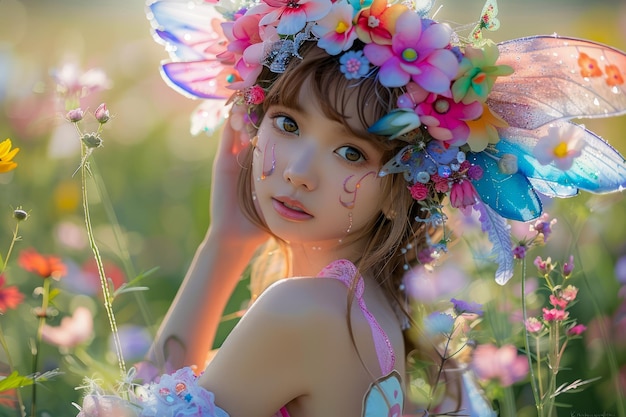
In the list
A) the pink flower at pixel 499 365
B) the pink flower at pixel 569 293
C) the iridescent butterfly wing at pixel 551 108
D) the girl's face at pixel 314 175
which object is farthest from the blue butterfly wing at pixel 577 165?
the pink flower at pixel 499 365

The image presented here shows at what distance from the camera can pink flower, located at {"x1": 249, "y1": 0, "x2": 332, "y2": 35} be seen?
1962 mm

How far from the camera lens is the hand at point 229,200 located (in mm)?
2582

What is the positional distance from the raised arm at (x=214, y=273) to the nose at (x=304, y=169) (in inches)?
17.6

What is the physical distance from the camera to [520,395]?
3.40 metres

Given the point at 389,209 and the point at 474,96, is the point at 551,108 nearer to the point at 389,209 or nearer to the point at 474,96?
the point at 474,96

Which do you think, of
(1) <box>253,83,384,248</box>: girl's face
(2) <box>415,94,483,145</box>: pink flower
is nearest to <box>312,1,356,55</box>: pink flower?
(1) <box>253,83,384,248</box>: girl's face

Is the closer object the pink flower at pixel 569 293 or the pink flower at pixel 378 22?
the pink flower at pixel 378 22

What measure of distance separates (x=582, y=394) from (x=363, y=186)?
192 cm

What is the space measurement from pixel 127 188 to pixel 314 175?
3029mm

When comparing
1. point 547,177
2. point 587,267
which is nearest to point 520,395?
point 587,267

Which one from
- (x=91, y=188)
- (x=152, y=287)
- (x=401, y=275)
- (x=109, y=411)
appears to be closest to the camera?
(x=109, y=411)

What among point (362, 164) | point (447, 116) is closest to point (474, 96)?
point (447, 116)

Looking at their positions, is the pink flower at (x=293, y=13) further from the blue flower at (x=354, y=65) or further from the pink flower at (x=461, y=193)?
the pink flower at (x=461, y=193)

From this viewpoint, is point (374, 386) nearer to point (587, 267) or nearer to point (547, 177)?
point (547, 177)
